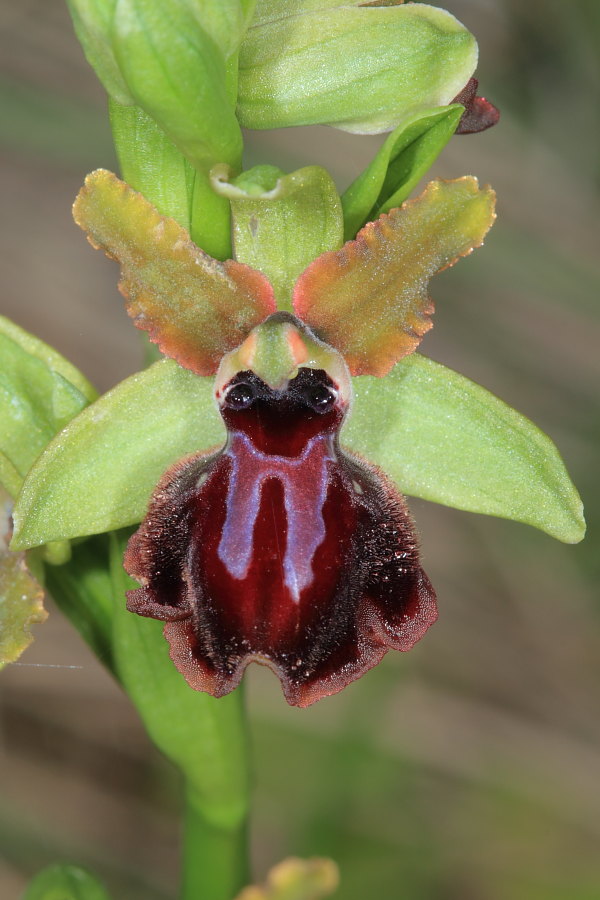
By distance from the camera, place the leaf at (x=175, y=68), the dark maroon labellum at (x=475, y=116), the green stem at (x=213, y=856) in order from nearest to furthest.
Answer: the leaf at (x=175, y=68) → the dark maroon labellum at (x=475, y=116) → the green stem at (x=213, y=856)

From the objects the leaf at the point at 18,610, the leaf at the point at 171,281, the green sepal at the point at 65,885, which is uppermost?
the leaf at the point at 171,281

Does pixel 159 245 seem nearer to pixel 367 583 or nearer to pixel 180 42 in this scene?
pixel 180 42

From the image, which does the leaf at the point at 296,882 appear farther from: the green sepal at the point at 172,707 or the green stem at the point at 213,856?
the green stem at the point at 213,856

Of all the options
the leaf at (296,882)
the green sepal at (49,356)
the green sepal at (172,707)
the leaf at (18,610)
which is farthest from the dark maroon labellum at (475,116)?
the leaf at (296,882)

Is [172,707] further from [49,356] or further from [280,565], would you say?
[49,356]

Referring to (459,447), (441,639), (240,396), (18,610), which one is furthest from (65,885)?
(441,639)

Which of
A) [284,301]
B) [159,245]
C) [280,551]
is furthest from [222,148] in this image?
[280,551]
